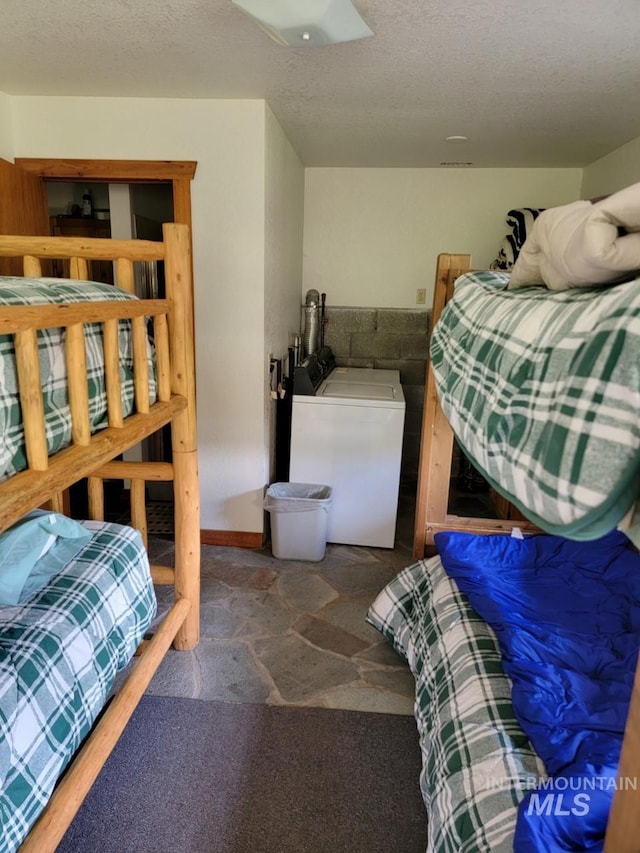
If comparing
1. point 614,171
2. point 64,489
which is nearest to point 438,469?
point 64,489

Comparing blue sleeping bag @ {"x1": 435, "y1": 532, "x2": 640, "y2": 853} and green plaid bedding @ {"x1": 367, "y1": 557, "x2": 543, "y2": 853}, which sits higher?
blue sleeping bag @ {"x1": 435, "y1": 532, "x2": 640, "y2": 853}

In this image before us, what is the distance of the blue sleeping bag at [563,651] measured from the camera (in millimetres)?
997

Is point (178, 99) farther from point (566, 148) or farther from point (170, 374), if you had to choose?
point (566, 148)

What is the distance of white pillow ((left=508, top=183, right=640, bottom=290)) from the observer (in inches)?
28.2

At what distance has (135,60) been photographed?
206 centimetres

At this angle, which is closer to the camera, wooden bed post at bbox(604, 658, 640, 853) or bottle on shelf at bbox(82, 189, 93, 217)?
wooden bed post at bbox(604, 658, 640, 853)

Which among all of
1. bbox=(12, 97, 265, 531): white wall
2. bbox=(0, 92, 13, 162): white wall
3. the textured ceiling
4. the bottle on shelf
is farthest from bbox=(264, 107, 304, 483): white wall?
the bottle on shelf

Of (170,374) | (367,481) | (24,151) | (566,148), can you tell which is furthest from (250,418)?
(566,148)

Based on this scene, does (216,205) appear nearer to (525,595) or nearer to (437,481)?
(437,481)

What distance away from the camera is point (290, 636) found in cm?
224

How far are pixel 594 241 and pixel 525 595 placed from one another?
1.40 m

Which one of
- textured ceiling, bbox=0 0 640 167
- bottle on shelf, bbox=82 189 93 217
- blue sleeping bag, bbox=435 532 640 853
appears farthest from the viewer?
bottle on shelf, bbox=82 189 93 217

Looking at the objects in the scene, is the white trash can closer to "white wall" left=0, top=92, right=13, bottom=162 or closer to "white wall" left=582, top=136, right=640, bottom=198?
"white wall" left=0, top=92, right=13, bottom=162

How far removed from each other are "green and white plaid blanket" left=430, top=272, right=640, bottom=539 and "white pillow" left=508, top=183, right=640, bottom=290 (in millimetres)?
37
